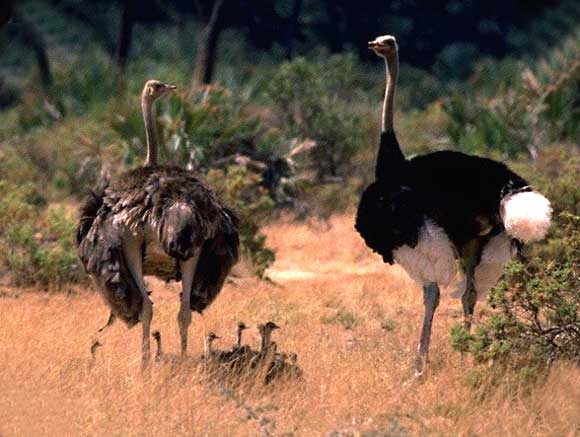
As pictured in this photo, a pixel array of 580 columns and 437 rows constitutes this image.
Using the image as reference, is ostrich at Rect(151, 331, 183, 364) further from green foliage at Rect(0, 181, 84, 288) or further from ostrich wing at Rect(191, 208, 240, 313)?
green foliage at Rect(0, 181, 84, 288)

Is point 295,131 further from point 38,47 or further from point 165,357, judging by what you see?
point 165,357

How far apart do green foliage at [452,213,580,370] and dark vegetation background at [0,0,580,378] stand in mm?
12

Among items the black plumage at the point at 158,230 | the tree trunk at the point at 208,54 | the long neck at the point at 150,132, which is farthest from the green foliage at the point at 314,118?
the black plumage at the point at 158,230

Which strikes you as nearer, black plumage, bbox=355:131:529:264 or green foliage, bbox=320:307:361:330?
black plumage, bbox=355:131:529:264

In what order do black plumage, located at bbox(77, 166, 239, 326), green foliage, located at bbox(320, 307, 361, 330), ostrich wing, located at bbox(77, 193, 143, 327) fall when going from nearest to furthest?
black plumage, located at bbox(77, 166, 239, 326), ostrich wing, located at bbox(77, 193, 143, 327), green foliage, located at bbox(320, 307, 361, 330)

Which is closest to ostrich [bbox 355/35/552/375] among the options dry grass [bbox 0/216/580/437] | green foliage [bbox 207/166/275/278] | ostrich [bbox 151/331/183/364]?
dry grass [bbox 0/216/580/437]

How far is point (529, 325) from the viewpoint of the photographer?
8.03 metres

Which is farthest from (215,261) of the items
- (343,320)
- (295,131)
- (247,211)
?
(295,131)

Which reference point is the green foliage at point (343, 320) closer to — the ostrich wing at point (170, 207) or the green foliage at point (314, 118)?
the ostrich wing at point (170, 207)

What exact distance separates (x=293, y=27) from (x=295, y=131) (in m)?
12.1

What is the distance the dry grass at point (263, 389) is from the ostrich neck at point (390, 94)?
4.68 feet

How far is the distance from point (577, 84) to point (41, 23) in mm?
14001

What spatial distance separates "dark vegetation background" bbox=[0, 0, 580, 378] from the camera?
933 cm

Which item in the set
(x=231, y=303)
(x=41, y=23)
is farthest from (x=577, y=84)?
(x=41, y=23)
